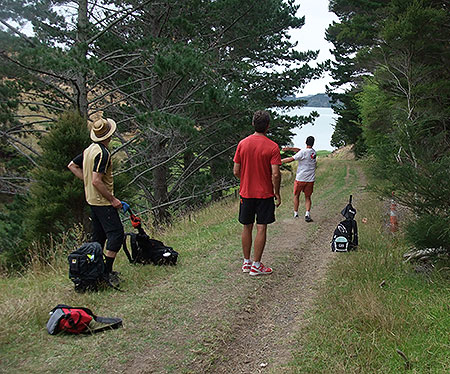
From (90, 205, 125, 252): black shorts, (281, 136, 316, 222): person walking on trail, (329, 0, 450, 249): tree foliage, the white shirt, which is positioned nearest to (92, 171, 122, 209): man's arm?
(90, 205, 125, 252): black shorts

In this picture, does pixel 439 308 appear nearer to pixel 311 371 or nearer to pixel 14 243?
pixel 311 371

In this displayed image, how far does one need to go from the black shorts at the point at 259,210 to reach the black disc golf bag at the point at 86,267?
203 centimetres

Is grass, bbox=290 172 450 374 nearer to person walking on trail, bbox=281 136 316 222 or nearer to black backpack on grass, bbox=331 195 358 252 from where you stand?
black backpack on grass, bbox=331 195 358 252

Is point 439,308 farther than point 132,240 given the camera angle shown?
No

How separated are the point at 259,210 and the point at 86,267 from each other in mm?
2418

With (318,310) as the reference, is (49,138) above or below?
above

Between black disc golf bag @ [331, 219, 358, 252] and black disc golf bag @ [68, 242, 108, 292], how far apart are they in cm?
395

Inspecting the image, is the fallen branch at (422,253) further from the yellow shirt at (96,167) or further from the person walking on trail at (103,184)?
the yellow shirt at (96,167)

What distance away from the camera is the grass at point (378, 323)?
3.53 meters

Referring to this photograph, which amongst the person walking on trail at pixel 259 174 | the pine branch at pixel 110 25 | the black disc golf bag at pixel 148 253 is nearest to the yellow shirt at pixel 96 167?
the black disc golf bag at pixel 148 253

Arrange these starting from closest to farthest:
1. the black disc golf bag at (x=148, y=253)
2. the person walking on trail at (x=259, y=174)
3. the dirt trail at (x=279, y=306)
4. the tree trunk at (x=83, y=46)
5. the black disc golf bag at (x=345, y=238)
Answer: the dirt trail at (x=279, y=306), the person walking on trail at (x=259, y=174), the black disc golf bag at (x=148, y=253), the black disc golf bag at (x=345, y=238), the tree trunk at (x=83, y=46)

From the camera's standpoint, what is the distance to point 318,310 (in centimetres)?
476

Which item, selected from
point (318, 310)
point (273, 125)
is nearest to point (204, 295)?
point (318, 310)

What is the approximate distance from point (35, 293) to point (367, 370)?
4.02 m
